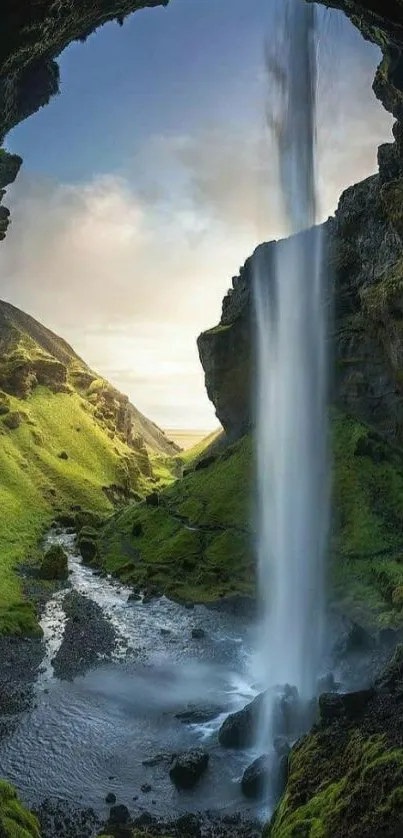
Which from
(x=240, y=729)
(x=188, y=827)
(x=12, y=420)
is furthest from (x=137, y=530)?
(x=12, y=420)

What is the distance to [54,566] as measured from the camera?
82875 mm

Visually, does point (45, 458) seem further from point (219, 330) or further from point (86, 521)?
point (219, 330)

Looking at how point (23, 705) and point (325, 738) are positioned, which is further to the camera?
point (23, 705)

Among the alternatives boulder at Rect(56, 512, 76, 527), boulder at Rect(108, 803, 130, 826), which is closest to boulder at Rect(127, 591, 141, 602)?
boulder at Rect(108, 803, 130, 826)

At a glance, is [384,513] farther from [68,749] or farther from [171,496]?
[68,749]

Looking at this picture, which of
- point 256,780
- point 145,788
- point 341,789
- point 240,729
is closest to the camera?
point 341,789

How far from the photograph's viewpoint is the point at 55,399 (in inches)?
7470

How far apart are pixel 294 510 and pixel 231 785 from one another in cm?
5181

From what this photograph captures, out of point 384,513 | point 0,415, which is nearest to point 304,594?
point 384,513

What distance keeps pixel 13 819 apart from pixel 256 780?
1736cm

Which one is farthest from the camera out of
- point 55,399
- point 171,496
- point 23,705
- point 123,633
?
point 55,399

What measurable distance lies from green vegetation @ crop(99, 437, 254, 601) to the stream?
8597 mm

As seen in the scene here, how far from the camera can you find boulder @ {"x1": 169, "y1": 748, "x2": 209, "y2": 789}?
32.9 m

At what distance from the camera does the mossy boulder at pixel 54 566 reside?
8225 cm
